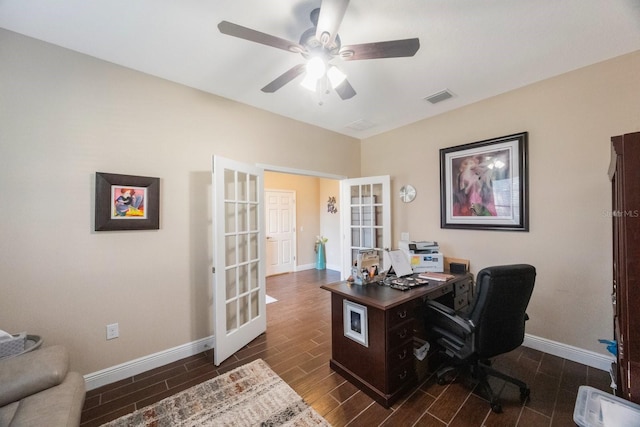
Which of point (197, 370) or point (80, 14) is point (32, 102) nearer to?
point (80, 14)

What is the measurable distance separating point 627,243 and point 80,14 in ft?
10.3

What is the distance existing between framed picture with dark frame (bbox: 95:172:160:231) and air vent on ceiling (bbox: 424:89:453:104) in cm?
294

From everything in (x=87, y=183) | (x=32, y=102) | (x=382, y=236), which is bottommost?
(x=382, y=236)

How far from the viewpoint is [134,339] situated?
86.2 inches

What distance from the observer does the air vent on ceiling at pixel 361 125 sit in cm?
342

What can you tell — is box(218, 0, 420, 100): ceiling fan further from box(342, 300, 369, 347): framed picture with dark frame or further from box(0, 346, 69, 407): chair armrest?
box(0, 346, 69, 407): chair armrest

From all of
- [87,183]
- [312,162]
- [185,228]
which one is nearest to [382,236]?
[312,162]

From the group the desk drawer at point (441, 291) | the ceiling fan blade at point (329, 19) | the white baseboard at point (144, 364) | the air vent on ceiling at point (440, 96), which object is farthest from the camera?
the air vent on ceiling at point (440, 96)

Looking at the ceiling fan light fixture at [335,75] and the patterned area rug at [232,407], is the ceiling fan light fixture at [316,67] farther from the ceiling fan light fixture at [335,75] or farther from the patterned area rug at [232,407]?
the patterned area rug at [232,407]

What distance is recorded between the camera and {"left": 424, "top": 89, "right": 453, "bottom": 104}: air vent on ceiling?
262cm

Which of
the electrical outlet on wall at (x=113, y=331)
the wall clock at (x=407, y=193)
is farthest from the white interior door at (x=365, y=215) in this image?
the electrical outlet on wall at (x=113, y=331)

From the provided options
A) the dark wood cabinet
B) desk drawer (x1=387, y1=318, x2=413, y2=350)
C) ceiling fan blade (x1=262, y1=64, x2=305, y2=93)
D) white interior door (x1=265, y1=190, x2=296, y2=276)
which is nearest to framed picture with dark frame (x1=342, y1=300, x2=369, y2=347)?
desk drawer (x1=387, y1=318, x2=413, y2=350)

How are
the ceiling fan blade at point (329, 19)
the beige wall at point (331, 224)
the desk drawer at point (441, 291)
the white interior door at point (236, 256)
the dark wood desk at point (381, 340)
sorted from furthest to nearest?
the beige wall at point (331, 224) < the white interior door at point (236, 256) < the desk drawer at point (441, 291) < the dark wood desk at point (381, 340) < the ceiling fan blade at point (329, 19)

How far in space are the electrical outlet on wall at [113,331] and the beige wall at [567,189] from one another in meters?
3.61
